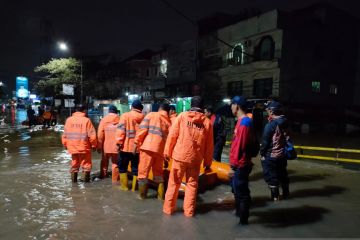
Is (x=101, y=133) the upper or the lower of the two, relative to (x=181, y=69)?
lower

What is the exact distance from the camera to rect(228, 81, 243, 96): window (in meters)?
28.7

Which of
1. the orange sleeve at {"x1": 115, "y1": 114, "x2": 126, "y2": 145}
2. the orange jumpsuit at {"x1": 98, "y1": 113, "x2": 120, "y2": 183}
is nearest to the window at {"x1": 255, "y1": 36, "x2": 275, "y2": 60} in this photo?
the orange jumpsuit at {"x1": 98, "y1": 113, "x2": 120, "y2": 183}

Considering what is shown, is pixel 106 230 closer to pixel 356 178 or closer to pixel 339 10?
pixel 356 178

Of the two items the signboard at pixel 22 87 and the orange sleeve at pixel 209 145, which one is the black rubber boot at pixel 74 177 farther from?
the signboard at pixel 22 87

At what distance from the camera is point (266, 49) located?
2628cm

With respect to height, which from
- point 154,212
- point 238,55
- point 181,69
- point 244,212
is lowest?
point 154,212

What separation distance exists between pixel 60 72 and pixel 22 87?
53.1m

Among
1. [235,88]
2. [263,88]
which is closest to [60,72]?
[235,88]

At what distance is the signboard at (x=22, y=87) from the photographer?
78.2 m

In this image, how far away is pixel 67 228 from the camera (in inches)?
184

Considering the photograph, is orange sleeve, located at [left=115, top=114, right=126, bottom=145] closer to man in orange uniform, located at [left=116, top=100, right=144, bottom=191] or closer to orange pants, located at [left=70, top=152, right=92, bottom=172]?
man in orange uniform, located at [left=116, top=100, right=144, bottom=191]

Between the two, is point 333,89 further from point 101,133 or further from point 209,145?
point 209,145

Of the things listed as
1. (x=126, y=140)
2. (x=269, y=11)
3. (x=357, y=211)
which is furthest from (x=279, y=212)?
(x=269, y=11)

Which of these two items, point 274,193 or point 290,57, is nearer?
point 274,193
